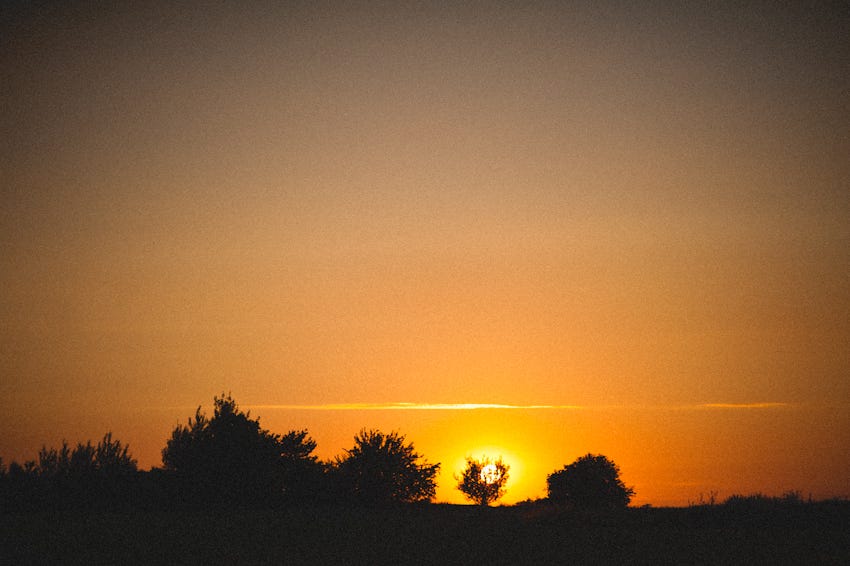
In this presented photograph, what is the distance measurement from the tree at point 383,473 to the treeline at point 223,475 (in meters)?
0.08

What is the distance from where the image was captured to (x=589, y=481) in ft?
286

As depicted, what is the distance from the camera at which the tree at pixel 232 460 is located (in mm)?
48969

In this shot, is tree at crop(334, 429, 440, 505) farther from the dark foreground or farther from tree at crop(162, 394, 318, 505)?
the dark foreground

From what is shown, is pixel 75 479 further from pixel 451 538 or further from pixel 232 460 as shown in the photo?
pixel 451 538

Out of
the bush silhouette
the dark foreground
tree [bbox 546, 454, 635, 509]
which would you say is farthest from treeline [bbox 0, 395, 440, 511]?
tree [bbox 546, 454, 635, 509]

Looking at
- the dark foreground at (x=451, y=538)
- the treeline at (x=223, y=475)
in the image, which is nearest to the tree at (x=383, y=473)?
the treeline at (x=223, y=475)

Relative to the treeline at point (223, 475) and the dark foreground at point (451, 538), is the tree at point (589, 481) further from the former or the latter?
the dark foreground at point (451, 538)

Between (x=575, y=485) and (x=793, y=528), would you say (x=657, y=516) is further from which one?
(x=575, y=485)

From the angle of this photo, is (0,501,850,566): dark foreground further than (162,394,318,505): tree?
No

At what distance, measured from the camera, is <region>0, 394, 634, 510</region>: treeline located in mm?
46625

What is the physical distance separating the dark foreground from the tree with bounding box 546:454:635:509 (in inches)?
2200

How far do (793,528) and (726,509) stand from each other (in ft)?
11.9

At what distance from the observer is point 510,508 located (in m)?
36.2

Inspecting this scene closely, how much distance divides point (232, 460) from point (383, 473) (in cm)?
1373
